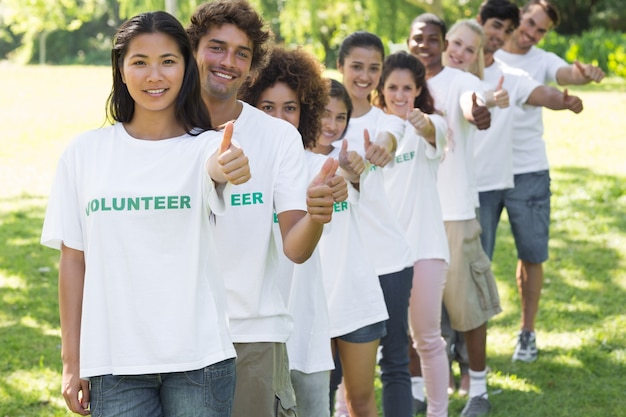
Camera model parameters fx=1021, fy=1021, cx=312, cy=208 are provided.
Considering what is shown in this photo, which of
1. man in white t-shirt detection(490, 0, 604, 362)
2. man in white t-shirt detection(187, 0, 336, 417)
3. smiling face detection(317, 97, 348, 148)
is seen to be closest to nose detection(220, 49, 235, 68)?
man in white t-shirt detection(187, 0, 336, 417)

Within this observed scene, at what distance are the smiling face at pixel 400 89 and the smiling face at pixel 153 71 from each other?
209 cm

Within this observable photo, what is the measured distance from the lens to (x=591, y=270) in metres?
8.43

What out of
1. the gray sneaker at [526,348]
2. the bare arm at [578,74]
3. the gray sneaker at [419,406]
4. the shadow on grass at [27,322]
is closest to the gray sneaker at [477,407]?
the gray sneaker at [419,406]

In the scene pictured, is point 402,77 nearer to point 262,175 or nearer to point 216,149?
point 262,175

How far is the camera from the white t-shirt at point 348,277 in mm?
4012

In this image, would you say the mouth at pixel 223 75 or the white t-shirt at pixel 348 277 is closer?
the mouth at pixel 223 75

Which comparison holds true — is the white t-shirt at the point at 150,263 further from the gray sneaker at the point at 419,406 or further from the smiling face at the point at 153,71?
the gray sneaker at the point at 419,406

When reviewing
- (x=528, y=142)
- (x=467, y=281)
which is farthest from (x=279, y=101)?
(x=528, y=142)

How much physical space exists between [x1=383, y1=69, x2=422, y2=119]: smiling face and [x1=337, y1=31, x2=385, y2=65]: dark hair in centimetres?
15

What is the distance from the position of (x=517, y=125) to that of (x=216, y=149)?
12.7 feet

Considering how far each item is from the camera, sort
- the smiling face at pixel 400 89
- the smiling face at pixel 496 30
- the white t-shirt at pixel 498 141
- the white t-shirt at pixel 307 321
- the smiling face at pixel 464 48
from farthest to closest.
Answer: the smiling face at pixel 496 30
the white t-shirt at pixel 498 141
the smiling face at pixel 464 48
the smiling face at pixel 400 89
the white t-shirt at pixel 307 321

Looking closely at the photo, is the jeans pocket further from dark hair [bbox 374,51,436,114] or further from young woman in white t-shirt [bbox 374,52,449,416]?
dark hair [bbox 374,51,436,114]

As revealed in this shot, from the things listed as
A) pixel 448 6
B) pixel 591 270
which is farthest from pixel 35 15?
pixel 591 270

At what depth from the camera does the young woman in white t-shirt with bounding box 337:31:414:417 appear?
14.1ft
